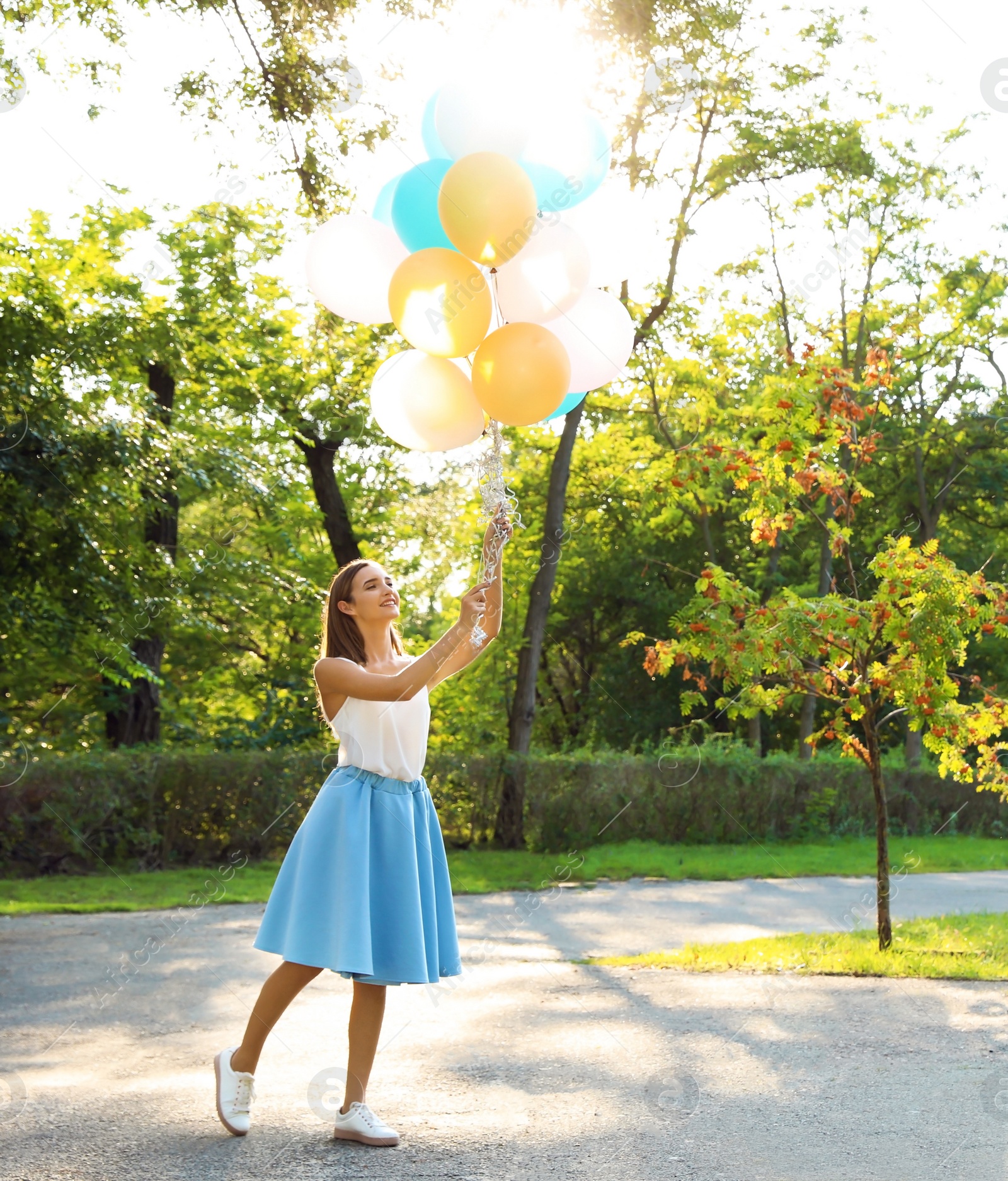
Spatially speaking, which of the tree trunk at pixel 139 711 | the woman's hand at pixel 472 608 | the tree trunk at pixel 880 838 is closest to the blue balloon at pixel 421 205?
the woman's hand at pixel 472 608

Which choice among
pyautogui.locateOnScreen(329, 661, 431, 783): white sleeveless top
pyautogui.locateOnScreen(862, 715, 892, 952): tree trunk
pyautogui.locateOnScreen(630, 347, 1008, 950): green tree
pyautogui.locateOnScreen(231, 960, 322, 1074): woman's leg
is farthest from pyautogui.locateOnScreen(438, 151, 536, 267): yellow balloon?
pyautogui.locateOnScreen(862, 715, 892, 952): tree trunk

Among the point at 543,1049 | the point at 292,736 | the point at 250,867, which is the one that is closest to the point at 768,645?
the point at 543,1049

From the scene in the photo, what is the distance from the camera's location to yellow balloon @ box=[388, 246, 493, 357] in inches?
180

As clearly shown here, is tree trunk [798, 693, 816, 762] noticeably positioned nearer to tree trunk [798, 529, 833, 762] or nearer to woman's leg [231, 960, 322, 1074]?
tree trunk [798, 529, 833, 762]

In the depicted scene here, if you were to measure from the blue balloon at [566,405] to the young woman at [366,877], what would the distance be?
785 millimetres

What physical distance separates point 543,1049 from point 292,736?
36.0ft

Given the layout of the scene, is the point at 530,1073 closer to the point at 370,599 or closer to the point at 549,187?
the point at 370,599

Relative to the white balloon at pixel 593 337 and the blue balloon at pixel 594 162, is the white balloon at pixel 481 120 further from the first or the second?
the white balloon at pixel 593 337

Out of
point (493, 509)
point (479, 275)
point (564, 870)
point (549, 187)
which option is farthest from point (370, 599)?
point (564, 870)

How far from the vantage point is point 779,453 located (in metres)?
7.52

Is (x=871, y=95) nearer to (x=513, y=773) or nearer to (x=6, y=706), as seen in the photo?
(x=513, y=773)

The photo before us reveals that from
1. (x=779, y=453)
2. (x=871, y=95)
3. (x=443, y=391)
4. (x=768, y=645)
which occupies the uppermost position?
(x=871, y=95)

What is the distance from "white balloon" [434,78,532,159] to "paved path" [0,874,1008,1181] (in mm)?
3641

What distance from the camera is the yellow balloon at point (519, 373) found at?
14.9 feet
